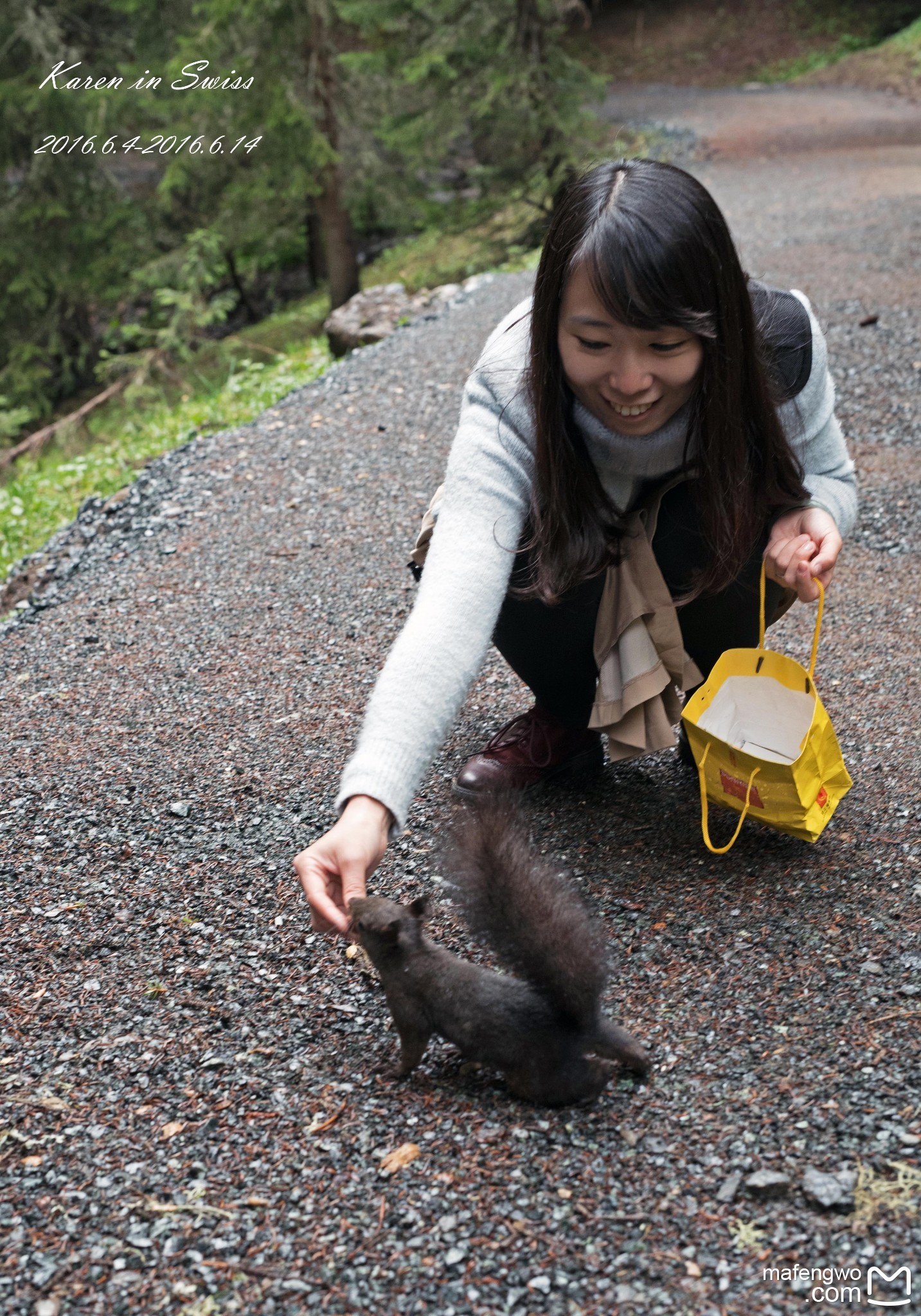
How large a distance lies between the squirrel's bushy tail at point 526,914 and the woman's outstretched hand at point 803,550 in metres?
0.76

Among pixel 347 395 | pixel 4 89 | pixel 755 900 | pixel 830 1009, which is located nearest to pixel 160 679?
pixel 755 900

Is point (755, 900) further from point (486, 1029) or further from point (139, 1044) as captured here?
point (139, 1044)

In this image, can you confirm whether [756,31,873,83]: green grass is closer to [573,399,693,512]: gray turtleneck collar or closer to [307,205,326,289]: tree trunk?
[307,205,326,289]: tree trunk

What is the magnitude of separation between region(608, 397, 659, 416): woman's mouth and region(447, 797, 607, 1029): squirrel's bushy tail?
741mm

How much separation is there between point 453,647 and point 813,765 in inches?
28.6

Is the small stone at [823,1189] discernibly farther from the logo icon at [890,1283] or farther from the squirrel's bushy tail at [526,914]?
the squirrel's bushy tail at [526,914]

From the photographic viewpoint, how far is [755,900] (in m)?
2.15

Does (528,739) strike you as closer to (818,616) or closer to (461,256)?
(818,616)

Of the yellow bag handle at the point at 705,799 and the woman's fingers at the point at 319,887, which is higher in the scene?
the woman's fingers at the point at 319,887

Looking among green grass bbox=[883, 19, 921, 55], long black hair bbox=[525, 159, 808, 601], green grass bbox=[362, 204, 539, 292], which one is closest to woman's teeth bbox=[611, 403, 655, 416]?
long black hair bbox=[525, 159, 808, 601]

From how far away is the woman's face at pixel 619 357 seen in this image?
184 cm

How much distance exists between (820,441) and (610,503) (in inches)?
18.6

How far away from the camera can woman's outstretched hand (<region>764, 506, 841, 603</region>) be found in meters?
2.09

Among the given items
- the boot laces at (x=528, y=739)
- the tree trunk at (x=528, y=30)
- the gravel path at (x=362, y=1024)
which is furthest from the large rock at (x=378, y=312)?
the boot laces at (x=528, y=739)
